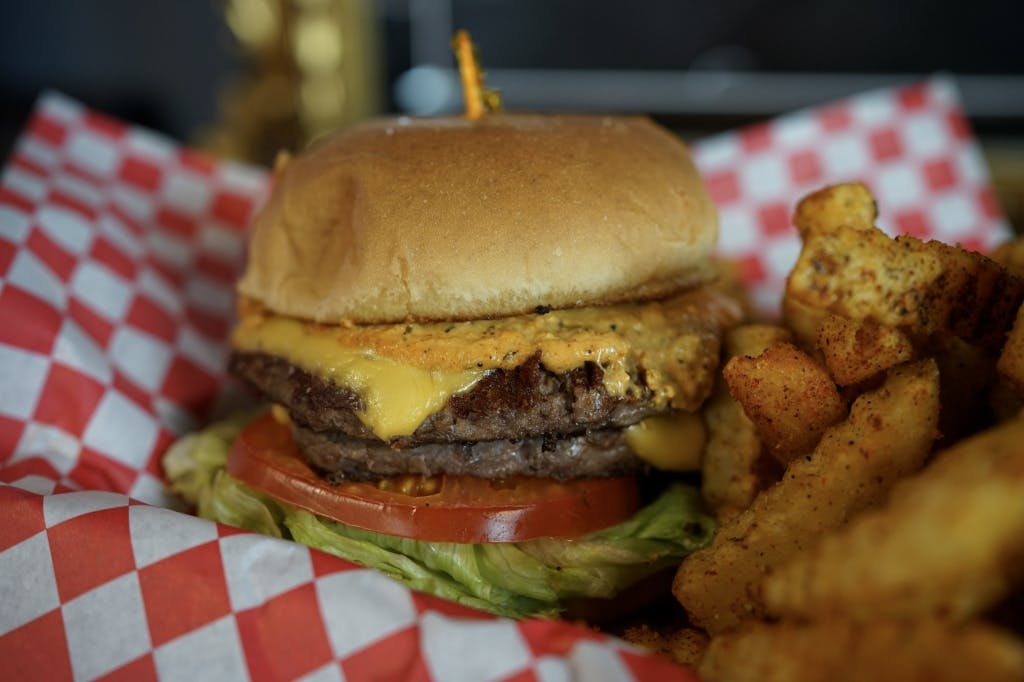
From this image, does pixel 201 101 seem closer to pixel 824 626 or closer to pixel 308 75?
pixel 308 75

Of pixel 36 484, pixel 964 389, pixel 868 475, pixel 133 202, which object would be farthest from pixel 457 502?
pixel 133 202

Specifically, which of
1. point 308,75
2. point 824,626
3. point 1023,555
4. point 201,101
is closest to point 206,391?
point 824,626

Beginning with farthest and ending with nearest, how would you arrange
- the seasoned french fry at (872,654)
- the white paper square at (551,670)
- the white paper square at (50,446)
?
the white paper square at (50,446)
the white paper square at (551,670)
the seasoned french fry at (872,654)

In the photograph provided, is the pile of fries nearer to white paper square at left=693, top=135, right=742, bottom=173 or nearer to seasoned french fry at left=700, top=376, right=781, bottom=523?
seasoned french fry at left=700, top=376, right=781, bottom=523

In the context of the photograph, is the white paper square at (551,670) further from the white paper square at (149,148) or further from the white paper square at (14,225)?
the white paper square at (149,148)

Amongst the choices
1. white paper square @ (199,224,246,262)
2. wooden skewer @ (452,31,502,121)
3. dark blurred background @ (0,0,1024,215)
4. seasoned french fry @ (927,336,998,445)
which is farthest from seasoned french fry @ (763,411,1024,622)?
dark blurred background @ (0,0,1024,215)

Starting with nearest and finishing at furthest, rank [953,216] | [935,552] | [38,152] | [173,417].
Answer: [935,552] < [173,417] < [38,152] < [953,216]

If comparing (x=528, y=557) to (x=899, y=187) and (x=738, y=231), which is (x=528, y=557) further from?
(x=899, y=187)

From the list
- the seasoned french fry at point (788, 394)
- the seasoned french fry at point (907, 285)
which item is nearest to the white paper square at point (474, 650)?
the seasoned french fry at point (788, 394)

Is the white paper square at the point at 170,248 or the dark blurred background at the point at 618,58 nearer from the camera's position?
the white paper square at the point at 170,248
